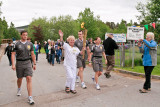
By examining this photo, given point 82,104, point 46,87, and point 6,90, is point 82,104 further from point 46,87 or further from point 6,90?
point 6,90

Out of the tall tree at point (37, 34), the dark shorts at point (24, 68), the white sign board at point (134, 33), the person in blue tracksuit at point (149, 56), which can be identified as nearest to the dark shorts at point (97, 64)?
the person in blue tracksuit at point (149, 56)

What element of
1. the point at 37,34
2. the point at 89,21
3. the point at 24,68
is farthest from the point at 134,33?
the point at 89,21

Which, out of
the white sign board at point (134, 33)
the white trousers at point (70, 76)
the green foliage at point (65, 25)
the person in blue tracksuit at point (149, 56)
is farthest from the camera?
the green foliage at point (65, 25)

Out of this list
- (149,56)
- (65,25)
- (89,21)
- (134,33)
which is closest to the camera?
(149,56)

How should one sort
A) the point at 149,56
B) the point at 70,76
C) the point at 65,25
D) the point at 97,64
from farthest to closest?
the point at 65,25, the point at 97,64, the point at 149,56, the point at 70,76

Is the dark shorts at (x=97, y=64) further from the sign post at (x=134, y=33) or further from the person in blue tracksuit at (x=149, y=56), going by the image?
the sign post at (x=134, y=33)

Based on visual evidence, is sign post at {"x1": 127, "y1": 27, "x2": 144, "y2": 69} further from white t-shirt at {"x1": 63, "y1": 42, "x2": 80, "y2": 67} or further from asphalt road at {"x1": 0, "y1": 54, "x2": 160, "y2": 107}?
white t-shirt at {"x1": 63, "y1": 42, "x2": 80, "y2": 67}

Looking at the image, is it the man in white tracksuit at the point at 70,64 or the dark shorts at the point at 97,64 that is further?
the dark shorts at the point at 97,64

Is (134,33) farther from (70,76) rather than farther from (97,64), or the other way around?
(70,76)

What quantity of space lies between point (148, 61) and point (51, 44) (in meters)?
8.97

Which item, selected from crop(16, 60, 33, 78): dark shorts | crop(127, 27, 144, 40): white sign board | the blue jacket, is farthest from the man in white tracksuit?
crop(127, 27, 144, 40): white sign board

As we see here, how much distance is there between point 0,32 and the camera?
39500mm

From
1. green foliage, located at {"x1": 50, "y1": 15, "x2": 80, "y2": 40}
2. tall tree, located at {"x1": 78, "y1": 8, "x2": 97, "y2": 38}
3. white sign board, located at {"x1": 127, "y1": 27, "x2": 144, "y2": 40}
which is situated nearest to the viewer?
white sign board, located at {"x1": 127, "y1": 27, "x2": 144, "y2": 40}

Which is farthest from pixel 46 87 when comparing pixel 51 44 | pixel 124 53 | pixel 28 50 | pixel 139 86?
pixel 51 44
